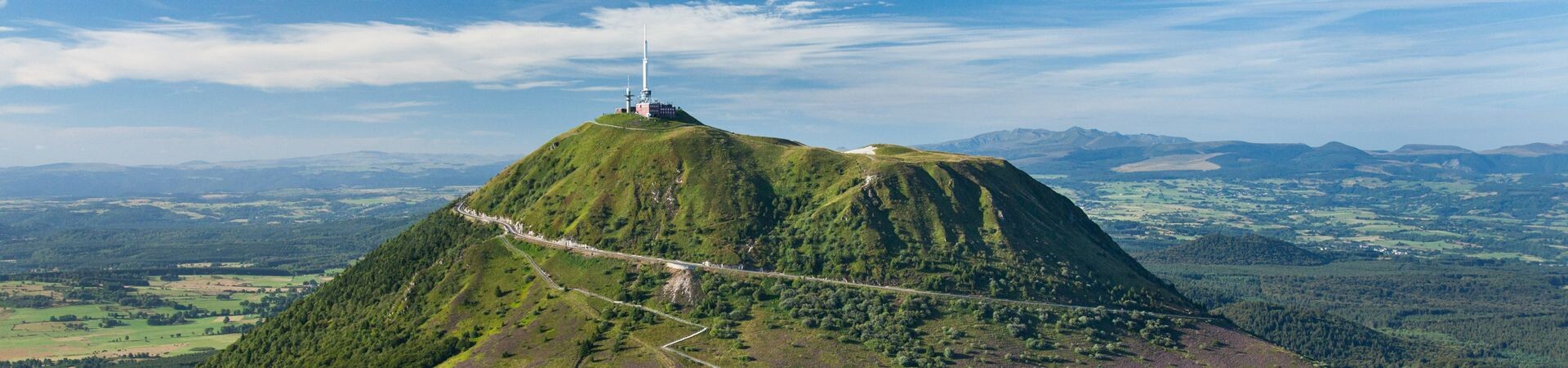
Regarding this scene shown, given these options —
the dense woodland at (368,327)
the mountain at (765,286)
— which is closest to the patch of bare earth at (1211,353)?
the mountain at (765,286)

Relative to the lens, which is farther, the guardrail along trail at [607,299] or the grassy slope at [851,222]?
the grassy slope at [851,222]

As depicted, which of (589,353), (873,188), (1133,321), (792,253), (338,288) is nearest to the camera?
(589,353)

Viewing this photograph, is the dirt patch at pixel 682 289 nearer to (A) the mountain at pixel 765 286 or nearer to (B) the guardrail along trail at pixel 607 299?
(A) the mountain at pixel 765 286

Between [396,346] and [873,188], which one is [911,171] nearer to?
[873,188]

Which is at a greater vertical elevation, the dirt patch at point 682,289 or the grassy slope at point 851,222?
the grassy slope at point 851,222

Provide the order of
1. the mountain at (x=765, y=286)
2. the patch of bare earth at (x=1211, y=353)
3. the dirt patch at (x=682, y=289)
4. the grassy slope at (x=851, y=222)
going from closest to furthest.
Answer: the patch of bare earth at (x=1211, y=353) → the mountain at (x=765, y=286) → the dirt patch at (x=682, y=289) → the grassy slope at (x=851, y=222)

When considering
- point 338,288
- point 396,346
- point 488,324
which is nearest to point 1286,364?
point 488,324

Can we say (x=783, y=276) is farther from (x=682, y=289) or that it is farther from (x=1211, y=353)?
(x=1211, y=353)

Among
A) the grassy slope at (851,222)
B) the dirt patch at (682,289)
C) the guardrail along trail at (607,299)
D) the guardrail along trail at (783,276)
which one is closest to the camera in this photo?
the guardrail along trail at (607,299)
